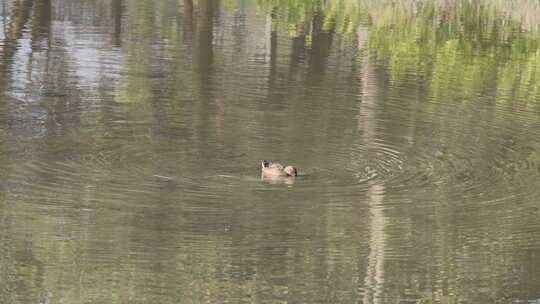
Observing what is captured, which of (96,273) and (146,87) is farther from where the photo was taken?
(146,87)

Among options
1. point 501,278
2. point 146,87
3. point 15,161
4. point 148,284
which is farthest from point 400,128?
point 148,284

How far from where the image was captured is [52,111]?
61.0 feet

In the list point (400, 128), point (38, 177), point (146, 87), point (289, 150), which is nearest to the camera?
point (38, 177)

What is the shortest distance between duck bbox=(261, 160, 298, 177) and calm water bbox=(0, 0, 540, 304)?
0.47ft

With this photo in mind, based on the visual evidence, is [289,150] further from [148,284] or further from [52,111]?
[148,284]

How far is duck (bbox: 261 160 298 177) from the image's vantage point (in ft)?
48.3

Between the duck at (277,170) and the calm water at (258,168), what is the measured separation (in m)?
0.14

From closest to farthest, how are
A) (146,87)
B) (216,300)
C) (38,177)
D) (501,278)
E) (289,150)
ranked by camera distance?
1. (216,300)
2. (501,278)
3. (38,177)
4. (289,150)
5. (146,87)

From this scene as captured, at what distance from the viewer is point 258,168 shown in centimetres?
1553

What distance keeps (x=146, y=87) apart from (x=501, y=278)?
33.7 ft

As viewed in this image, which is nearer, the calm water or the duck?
the calm water

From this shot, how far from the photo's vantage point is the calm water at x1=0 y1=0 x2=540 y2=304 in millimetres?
11523

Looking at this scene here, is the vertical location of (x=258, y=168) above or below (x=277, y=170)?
below

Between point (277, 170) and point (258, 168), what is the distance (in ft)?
2.71
